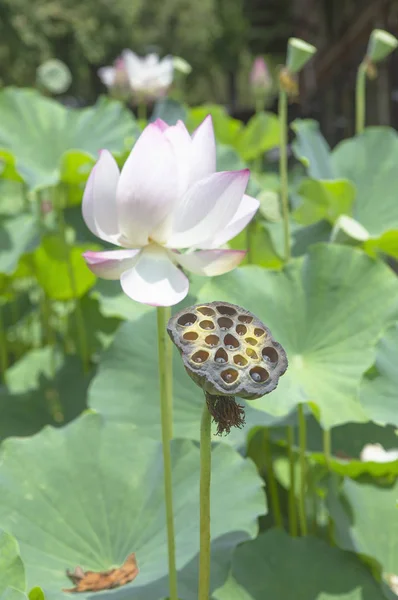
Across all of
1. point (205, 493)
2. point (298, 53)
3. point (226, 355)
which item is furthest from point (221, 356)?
point (298, 53)

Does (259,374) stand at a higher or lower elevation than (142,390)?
higher

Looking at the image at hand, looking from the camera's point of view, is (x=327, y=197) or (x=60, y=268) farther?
(x=60, y=268)

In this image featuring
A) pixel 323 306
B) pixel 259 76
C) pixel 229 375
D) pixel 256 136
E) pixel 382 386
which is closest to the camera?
pixel 229 375

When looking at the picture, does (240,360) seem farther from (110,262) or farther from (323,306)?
(323,306)

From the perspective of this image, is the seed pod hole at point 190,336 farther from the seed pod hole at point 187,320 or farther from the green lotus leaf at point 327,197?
the green lotus leaf at point 327,197

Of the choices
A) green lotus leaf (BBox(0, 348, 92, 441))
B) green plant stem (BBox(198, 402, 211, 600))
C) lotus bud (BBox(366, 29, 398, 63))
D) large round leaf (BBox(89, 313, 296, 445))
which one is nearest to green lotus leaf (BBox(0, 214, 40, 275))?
green lotus leaf (BBox(0, 348, 92, 441))

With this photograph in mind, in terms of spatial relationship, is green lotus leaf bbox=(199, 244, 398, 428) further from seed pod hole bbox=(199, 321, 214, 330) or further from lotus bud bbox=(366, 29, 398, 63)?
lotus bud bbox=(366, 29, 398, 63)

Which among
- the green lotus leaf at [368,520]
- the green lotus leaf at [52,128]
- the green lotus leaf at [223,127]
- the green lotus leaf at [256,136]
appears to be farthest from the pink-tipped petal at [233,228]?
the green lotus leaf at [256,136]

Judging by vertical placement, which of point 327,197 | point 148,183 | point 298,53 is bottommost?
point 327,197
